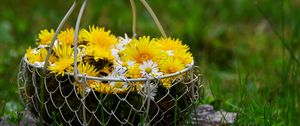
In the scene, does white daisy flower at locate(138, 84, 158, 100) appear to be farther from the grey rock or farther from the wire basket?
the grey rock

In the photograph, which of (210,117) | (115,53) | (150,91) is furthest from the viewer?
(210,117)

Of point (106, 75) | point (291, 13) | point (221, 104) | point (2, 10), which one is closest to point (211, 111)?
point (221, 104)

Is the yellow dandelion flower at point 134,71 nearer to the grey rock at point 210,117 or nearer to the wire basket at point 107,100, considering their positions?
the wire basket at point 107,100

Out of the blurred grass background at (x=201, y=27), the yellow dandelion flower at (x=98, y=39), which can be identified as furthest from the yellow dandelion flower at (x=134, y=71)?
the blurred grass background at (x=201, y=27)

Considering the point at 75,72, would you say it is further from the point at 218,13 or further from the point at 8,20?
the point at 218,13

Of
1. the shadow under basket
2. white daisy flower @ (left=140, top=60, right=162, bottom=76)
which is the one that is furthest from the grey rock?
white daisy flower @ (left=140, top=60, right=162, bottom=76)

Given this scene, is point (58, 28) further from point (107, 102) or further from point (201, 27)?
point (201, 27)

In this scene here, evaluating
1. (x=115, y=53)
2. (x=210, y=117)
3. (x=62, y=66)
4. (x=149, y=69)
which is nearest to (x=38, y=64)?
(x=62, y=66)
